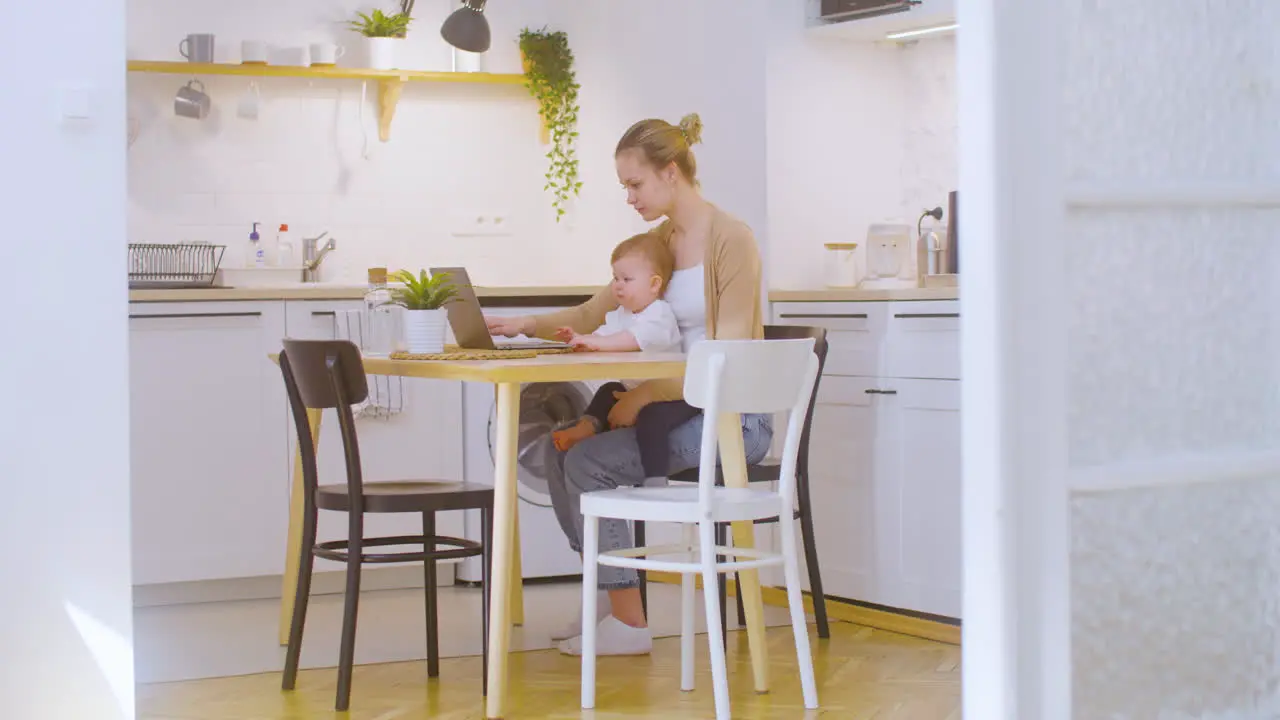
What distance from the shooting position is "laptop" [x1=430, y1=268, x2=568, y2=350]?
3.85 m

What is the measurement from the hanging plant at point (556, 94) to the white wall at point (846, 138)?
1.14m

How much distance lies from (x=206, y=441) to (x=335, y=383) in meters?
1.47

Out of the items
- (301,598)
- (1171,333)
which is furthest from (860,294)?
(1171,333)

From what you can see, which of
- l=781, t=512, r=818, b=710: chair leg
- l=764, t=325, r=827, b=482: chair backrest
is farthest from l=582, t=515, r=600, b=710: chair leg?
l=764, t=325, r=827, b=482: chair backrest

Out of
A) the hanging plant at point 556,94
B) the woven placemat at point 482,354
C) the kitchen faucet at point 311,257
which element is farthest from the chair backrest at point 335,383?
the hanging plant at point 556,94

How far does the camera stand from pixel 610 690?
11.9 ft

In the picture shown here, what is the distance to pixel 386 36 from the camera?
18.5 feet

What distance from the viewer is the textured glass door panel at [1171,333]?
6.22ft

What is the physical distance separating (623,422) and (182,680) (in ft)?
3.88

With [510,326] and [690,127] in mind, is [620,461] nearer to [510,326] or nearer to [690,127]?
[510,326]

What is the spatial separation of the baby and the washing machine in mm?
707

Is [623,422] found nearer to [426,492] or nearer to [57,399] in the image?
[426,492]

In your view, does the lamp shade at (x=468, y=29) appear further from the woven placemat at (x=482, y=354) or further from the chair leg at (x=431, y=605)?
the chair leg at (x=431, y=605)

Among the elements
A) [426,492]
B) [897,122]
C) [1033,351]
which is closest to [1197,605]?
[1033,351]
